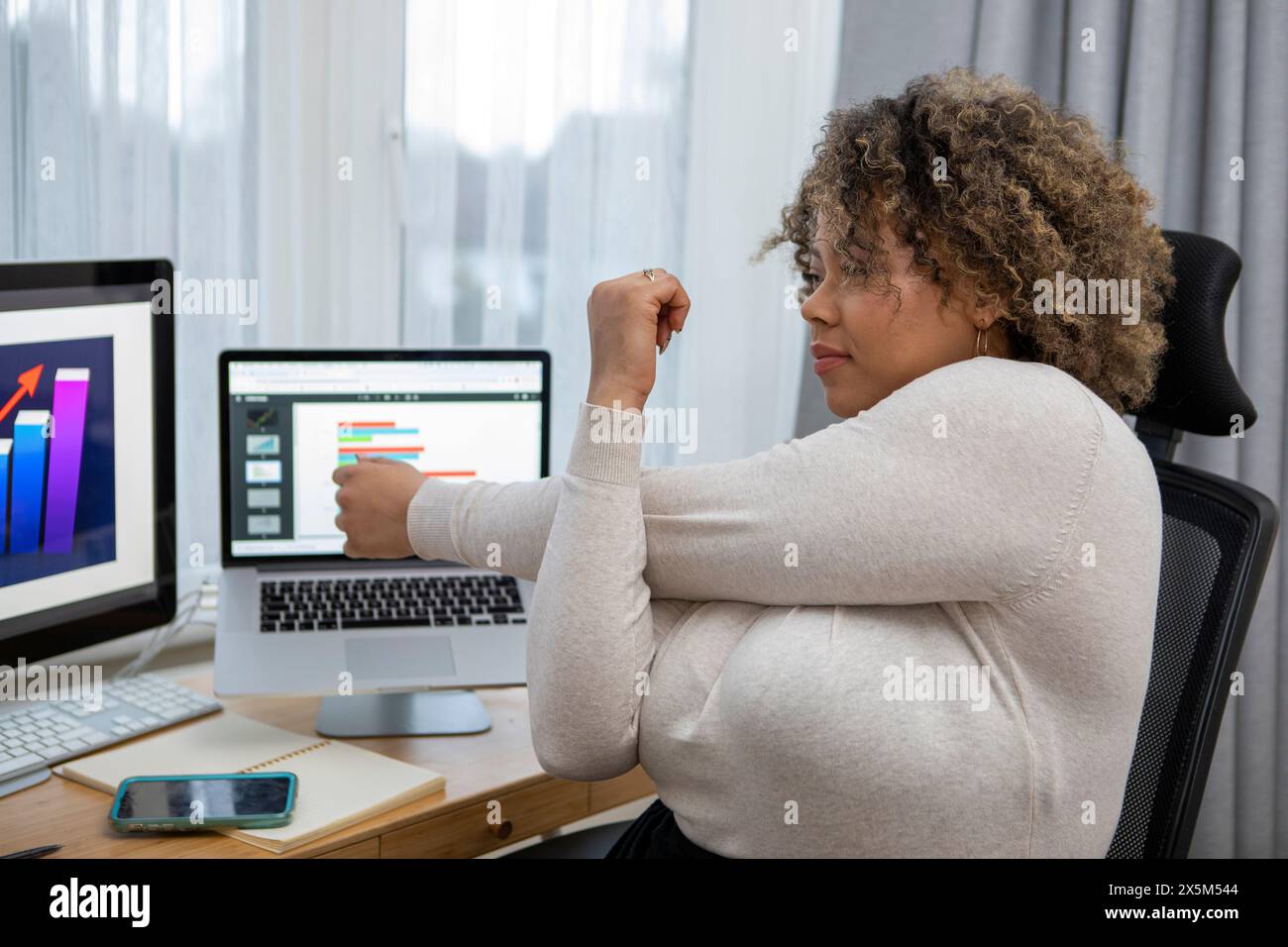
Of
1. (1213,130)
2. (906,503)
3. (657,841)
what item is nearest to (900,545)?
(906,503)

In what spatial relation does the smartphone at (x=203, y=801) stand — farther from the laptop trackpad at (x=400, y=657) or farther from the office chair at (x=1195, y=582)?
the office chair at (x=1195, y=582)

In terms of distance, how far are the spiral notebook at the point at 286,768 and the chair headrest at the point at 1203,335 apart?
820 millimetres

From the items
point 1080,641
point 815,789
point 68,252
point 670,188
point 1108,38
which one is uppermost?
point 1108,38

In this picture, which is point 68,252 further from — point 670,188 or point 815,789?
point 815,789

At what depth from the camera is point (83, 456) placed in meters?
1.28

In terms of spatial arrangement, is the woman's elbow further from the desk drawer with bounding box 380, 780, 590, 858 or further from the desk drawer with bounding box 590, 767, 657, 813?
the desk drawer with bounding box 590, 767, 657, 813

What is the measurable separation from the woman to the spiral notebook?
237 mm

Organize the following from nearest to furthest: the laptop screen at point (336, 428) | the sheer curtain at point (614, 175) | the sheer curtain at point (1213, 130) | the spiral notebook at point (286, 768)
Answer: the spiral notebook at point (286, 768) → the laptop screen at point (336, 428) → the sheer curtain at point (614, 175) → the sheer curtain at point (1213, 130)

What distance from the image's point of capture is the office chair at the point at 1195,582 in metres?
1.16

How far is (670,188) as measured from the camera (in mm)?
1983

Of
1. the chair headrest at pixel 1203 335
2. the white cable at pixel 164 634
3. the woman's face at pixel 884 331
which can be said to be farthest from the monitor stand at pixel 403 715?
the chair headrest at pixel 1203 335

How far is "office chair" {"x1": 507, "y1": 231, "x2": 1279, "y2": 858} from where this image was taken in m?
1.16

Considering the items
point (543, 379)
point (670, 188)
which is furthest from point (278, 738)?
point (670, 188)
